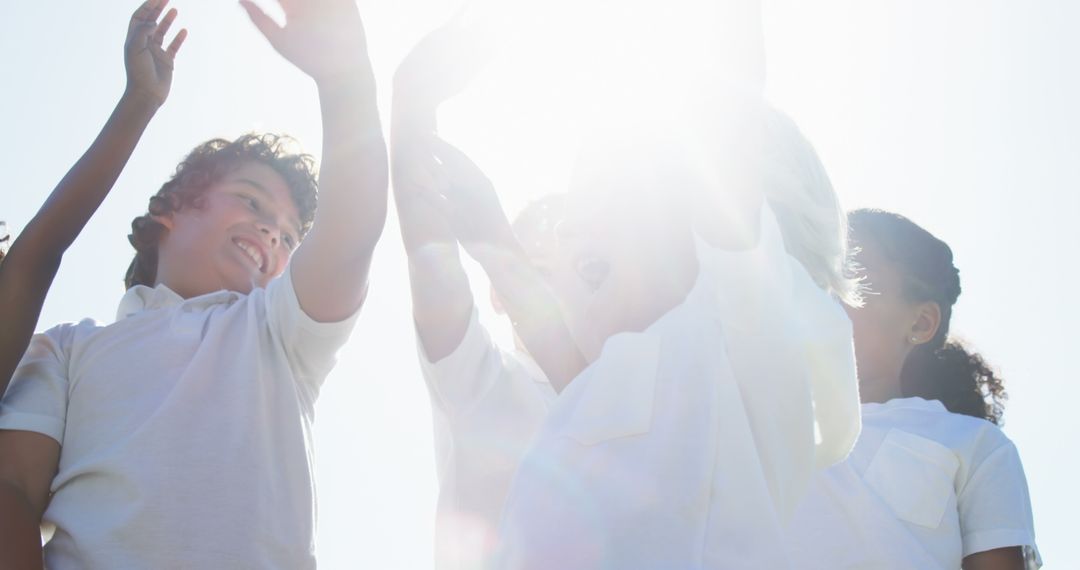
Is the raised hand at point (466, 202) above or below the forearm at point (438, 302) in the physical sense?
above

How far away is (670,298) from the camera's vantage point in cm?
194

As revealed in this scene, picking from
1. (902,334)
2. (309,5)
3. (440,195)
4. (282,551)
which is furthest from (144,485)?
(902,334)

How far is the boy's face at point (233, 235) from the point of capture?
10.1 ft

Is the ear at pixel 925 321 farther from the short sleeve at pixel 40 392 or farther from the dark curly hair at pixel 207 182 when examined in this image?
the short sleeve at pixel 40 392

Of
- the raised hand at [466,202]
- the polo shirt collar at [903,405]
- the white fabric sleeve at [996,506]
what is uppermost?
the raised hand at [466,202]

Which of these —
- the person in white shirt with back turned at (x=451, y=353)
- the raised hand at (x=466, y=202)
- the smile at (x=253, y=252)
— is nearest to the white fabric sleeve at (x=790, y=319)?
the person in white shirt with back turned at (x=451, y=353)

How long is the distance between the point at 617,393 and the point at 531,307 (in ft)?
3.16

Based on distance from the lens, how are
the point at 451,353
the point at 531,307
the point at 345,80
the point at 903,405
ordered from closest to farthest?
1. the point at 345,80
2. the point at 451,353
3. the point at 531,307
4. the point at 903,405

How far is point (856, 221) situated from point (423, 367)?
6.98 feet

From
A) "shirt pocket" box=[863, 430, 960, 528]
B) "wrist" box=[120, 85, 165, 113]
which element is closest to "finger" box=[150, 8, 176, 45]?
"wrist" box=[120, 85, 165, 113]

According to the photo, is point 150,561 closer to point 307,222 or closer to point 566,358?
point 566,358

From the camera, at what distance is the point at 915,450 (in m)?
3.26

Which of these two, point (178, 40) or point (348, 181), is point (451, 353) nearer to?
point (348, 181)

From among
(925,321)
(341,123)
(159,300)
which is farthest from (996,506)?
(159,300)
